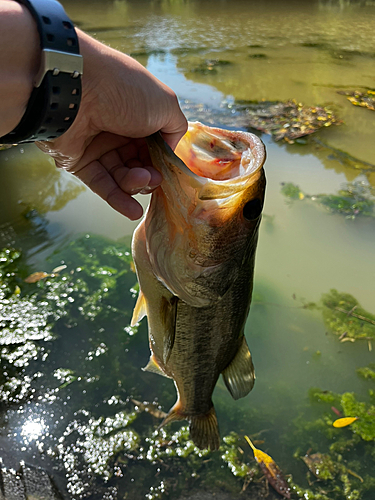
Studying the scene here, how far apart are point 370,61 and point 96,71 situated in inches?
425

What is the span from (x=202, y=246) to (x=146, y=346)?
2001 millimetres

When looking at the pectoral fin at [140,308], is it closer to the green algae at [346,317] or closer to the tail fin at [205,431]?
the tail fin at [205,431]

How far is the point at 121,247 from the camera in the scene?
4070 mm

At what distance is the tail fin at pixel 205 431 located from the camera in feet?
6.70

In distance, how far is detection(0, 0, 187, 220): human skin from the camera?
994 millimetres

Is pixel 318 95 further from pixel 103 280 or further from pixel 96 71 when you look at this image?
pixel 96 71

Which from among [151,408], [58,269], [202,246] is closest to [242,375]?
[202,246]

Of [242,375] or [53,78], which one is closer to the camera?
[53,78]

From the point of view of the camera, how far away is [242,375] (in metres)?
1.88

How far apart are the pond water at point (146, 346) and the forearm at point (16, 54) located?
2231mm

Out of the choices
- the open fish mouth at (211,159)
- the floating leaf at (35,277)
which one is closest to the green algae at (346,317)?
the open fish mouth at (211,159)

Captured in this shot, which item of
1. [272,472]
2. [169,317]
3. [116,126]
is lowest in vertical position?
[272,472]

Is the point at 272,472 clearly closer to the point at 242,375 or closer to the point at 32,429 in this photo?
the point at 242,375

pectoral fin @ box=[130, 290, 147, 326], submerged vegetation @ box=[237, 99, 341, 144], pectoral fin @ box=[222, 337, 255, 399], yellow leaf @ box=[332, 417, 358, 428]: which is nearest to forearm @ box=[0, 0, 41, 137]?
pectoral fin @ box=[130, 290, 147, 326]
